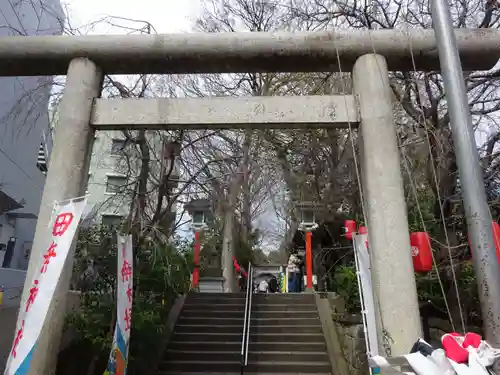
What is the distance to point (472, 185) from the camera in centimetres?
307

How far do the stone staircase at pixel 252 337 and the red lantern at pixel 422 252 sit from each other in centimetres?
388

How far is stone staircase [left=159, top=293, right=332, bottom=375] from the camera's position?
758 cm

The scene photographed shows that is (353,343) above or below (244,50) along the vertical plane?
below

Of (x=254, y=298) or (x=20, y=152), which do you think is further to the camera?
(x=20, y=152)

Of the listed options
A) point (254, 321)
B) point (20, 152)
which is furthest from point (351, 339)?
point (20, 152)

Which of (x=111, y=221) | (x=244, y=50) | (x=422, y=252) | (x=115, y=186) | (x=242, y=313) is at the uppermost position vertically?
(x=244, y=50)

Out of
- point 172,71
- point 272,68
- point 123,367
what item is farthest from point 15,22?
point 123,367

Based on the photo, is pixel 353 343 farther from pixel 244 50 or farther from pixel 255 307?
pixel 244 50

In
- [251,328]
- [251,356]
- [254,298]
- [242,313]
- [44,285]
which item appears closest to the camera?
[44,285]

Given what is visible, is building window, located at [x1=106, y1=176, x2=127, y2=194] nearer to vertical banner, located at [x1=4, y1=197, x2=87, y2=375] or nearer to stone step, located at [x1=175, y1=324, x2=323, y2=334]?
vertical banner, located at [x1=4, y1=197, x2=87, y2=375]

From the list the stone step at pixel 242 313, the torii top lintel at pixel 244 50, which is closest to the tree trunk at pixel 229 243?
the stone step at pixel 242 313

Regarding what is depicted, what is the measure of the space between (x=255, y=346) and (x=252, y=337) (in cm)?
31

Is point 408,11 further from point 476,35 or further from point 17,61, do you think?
point 17,61

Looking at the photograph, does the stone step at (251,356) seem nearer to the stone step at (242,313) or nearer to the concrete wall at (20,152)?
the stone step at (242,313)
